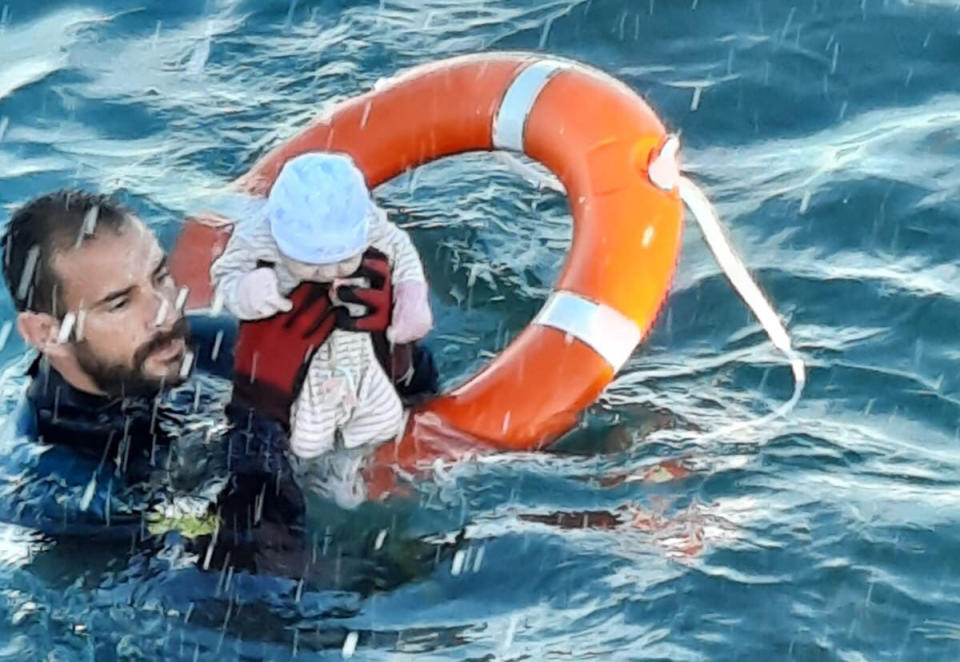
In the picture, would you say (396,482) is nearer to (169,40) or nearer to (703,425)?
(703,425)

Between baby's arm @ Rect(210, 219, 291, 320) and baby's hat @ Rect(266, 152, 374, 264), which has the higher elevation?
baby's hat @ Rect(266, 152, 374, 264)

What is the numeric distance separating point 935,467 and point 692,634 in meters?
1.07

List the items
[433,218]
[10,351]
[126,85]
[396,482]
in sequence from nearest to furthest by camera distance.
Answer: [396,482] → [10,351] → [433,218] → [126,85]

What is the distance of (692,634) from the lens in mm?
4438

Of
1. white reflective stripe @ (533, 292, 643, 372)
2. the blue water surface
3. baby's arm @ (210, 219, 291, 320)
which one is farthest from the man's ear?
→ white reflective stripe @ (533, 292, 643, 372)

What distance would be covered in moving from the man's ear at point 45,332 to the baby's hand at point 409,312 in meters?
0.81

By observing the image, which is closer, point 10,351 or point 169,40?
point 10,351

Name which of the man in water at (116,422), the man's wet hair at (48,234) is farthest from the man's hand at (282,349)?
the man's wet hair at (48,234)

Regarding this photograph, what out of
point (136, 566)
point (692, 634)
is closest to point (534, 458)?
point (692, 634)

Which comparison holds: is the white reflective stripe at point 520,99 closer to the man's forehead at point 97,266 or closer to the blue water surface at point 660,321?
the blue water surface at point 660,321

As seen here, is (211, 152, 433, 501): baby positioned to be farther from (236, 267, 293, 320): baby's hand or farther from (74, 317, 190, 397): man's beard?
(74, 317, 190, 397): man's beard

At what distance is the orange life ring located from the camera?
16.4ft

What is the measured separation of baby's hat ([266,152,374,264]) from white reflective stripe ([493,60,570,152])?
113 cm

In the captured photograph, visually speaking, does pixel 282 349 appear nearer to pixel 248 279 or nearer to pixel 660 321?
pixel 248 279
